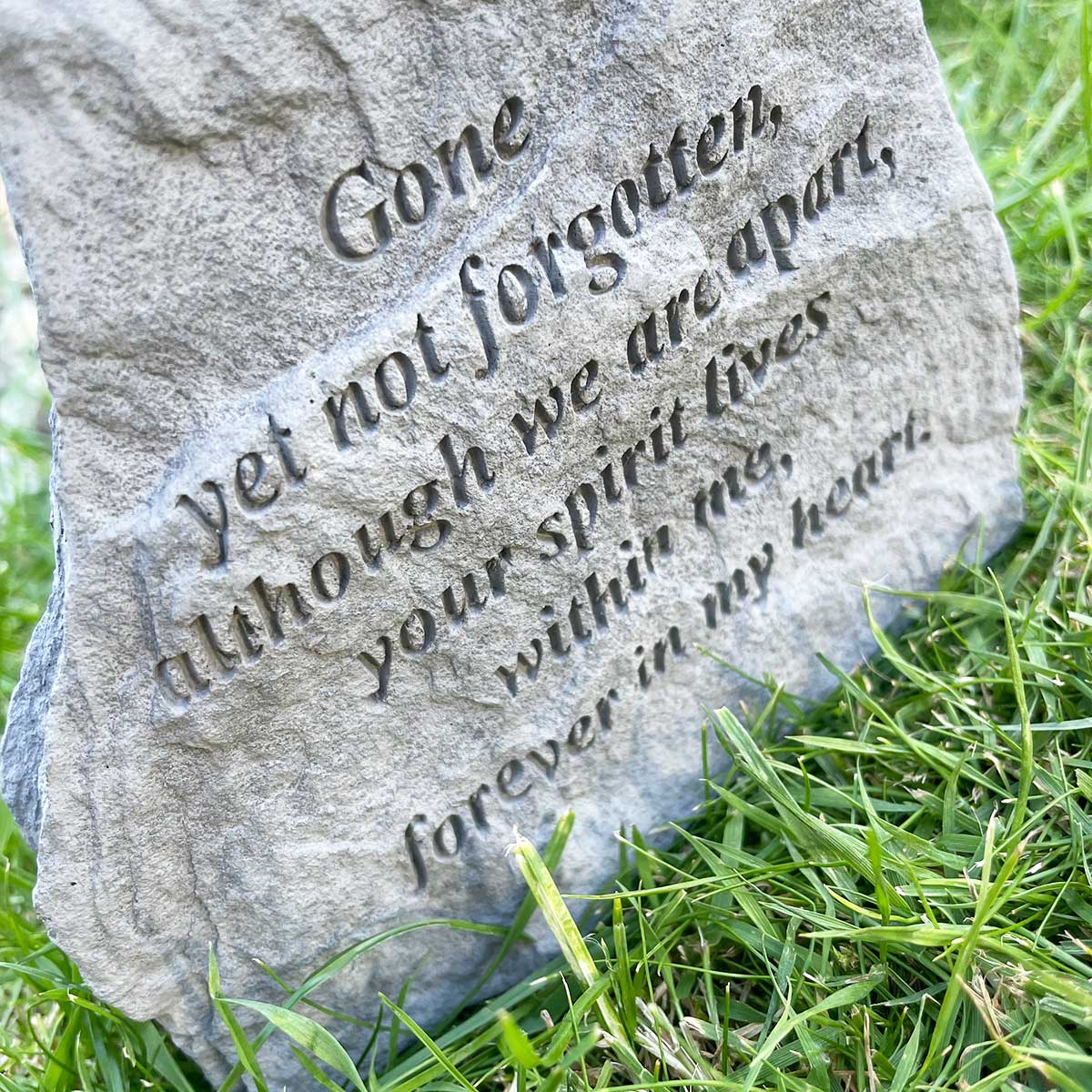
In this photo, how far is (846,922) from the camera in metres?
1.25

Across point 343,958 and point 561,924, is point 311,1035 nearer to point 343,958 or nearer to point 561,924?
point 343,958

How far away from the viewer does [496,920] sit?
57.0 inches

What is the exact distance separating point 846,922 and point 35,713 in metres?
0.91

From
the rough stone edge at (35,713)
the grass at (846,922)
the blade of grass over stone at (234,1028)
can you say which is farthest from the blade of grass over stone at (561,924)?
the rough stone edge at (35,713)

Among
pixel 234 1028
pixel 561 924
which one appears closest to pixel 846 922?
pixel 561 924

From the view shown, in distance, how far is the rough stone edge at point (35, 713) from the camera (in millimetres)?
1117

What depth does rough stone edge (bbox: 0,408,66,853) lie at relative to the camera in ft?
3.67

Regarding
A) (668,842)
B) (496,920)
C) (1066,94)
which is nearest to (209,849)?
(496,920)

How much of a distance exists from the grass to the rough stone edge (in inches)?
10.1

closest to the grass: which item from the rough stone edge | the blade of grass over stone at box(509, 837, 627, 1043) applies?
the blade of grass over stone at box(509, 837, 627, 1043)

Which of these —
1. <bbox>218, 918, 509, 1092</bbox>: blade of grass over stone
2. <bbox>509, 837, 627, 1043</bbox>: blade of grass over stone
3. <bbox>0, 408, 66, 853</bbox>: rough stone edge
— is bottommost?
<bbox>218, 918, 509, 1092</bbox>: blade of grass over stone

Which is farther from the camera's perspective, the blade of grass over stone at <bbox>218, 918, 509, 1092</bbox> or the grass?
the blade of grass over stone at <bbox>218, 918, 509, 1092</bbox>

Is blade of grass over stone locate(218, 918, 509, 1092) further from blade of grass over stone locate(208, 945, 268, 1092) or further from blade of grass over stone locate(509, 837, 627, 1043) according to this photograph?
blade of grass over stone locate(509, 837, 627, 1043)

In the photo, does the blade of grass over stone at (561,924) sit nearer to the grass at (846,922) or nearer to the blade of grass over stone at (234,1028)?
the grass at (846,922)
